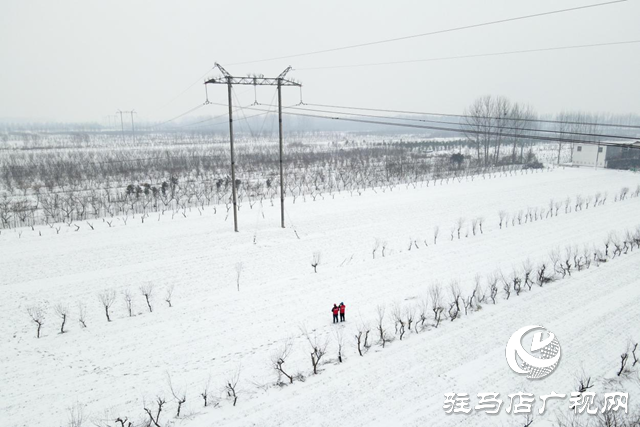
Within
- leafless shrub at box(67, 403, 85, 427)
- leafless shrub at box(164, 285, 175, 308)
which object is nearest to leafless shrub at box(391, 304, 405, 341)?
leafless shrub at box(164, 285, 175, 308)

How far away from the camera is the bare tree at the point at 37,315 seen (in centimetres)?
821

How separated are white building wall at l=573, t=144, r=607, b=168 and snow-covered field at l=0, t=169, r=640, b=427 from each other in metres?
23.9

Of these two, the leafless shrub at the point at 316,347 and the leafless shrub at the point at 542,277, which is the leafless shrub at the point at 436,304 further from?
the leafless shrub at the point at 542,277

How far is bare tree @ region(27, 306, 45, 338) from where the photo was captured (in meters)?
8.21

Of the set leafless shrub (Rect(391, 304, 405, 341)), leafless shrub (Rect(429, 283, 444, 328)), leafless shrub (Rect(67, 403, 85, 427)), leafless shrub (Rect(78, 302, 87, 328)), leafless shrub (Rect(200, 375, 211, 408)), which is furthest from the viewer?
leafless shrub (Rect(78, 302, 87, 328))

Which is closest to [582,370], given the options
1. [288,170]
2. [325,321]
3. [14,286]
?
[325,321]

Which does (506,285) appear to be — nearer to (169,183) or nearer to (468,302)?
(468,302)

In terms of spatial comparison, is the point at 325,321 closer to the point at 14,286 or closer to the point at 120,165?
the point at 14,286

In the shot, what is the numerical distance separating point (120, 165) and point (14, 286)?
91.7ft

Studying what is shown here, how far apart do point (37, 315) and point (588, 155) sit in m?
43.7

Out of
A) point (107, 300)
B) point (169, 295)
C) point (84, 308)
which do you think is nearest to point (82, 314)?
point (84, 308)

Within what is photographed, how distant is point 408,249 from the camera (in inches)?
524

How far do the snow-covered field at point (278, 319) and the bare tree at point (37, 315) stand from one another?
7.7 inches

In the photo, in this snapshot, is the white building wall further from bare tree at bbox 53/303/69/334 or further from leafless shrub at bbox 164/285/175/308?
bare tree at bbox 53/303/69/334
